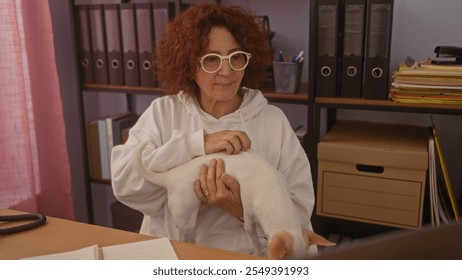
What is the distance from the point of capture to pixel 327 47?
1579mm

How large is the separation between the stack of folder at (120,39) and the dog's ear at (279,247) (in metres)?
1.20

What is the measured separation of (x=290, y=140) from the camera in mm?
1257

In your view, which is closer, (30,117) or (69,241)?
(69,241)

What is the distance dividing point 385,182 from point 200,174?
0.83m

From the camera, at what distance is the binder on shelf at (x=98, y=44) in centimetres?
189

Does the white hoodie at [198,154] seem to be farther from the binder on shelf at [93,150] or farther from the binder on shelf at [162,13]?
the binder on shelf at [93,150]

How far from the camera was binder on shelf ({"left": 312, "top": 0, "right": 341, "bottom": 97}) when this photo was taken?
5.06 ft

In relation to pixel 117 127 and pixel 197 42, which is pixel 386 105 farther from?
pixel 117 127

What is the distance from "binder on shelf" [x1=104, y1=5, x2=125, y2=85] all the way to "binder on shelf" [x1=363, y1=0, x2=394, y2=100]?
993mm

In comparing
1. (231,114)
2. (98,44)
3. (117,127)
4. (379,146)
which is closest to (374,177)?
(379,146)

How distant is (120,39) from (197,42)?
0.81m

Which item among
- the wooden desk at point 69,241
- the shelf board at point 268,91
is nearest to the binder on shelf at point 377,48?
the shelf board at point 268,91
